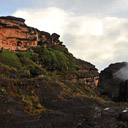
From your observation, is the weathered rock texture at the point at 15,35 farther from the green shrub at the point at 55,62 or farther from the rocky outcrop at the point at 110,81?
the rocky outcrop at the point at 110,81

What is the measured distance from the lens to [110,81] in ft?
207

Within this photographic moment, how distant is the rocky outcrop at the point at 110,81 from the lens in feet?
190

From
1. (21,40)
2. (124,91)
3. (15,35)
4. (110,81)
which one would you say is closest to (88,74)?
(110,81)

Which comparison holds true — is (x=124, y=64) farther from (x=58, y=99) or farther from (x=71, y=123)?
(x=71, y=123)

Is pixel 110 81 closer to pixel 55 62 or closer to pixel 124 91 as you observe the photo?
pixel 124 91

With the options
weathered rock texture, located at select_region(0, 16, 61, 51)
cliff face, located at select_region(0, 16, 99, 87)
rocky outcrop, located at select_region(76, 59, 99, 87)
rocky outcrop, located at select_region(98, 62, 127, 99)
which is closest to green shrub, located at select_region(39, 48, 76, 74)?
cliff face, located at select_region(0, 16, 99, 87)

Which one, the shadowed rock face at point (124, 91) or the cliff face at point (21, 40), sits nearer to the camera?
the shadowed rock face at point (124, 91)

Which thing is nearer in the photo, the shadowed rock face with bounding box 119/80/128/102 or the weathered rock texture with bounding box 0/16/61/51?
the shadowed rock face with bounding box 119/80/128/102

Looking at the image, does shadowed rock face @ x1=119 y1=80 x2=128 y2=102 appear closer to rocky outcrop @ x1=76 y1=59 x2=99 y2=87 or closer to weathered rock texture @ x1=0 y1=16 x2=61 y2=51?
rocky outcrop @ x1=76 y1=59 x2=99 y2=87

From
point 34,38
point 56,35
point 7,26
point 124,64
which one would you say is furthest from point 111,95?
point 56,35

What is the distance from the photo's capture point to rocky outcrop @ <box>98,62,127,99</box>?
5788 centimetres

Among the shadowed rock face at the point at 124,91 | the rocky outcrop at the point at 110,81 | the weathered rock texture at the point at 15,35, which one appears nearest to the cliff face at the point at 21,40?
the weathered rock texture at the point at 15,35

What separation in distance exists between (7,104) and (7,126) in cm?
362

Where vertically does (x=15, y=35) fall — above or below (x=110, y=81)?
above
